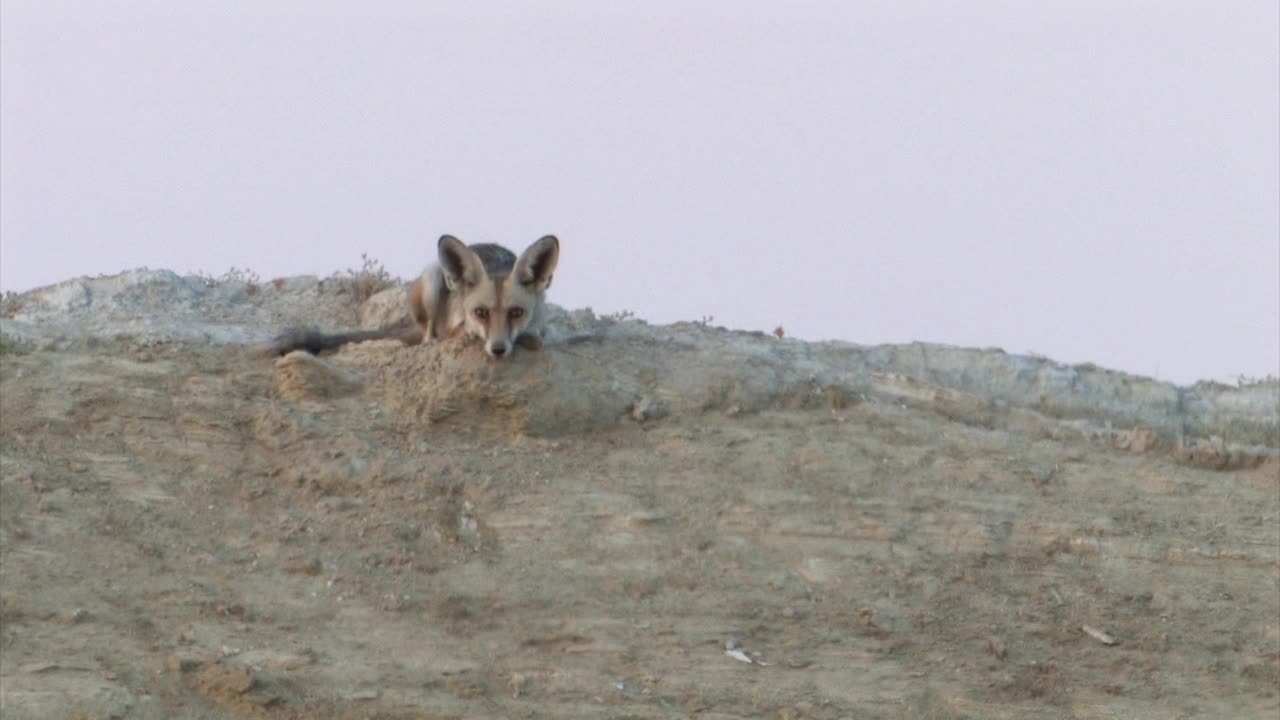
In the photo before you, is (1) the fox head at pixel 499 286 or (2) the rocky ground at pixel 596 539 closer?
(2) the rocky ground at pixel 596 539

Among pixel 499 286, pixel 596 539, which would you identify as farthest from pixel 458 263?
pixel 596 539

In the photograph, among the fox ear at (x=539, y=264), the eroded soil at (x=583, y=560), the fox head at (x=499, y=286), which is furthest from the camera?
the fox ear at (x=539, y=264)

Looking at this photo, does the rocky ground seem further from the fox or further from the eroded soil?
the fox

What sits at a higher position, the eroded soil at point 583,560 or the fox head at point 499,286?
the fox head at point 499,286

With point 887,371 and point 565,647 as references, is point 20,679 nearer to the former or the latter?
point 565,647

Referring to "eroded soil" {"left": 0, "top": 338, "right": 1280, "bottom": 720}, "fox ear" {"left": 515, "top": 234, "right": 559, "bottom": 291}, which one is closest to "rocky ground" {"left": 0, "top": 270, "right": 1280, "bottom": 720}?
"eroded soil" {"left": 0, "top": 338, "right": 1280, "bottom": 720}

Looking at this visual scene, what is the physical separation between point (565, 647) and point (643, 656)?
41cm

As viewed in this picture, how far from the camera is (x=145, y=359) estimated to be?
1130cm

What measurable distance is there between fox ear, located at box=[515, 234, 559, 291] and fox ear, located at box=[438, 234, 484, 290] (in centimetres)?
28

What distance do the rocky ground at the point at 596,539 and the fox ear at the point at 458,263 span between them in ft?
2.03

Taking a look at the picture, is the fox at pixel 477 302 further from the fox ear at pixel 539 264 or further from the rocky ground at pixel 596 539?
the rocky ground at pixel 596 539

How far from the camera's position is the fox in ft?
37.9

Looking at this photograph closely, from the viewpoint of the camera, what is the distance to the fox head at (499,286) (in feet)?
37.8

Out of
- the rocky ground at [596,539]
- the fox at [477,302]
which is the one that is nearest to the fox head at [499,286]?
the fox at [477,302]
